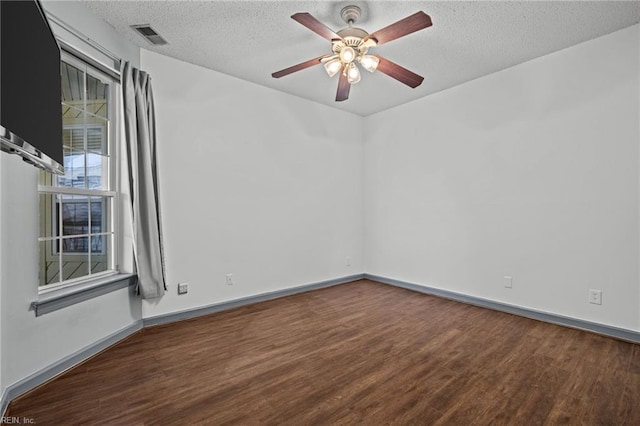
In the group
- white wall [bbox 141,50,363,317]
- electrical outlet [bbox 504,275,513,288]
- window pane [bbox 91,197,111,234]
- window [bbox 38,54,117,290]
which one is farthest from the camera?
electrical outlet [bbox 504,275,513,288]

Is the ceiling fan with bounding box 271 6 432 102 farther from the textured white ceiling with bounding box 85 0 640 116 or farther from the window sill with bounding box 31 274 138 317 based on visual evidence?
the window sill with bounding box 31 274 138 317

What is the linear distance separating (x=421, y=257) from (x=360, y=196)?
1.47m

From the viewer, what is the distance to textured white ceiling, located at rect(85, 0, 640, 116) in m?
2.54

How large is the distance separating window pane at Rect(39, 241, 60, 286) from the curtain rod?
1641mm

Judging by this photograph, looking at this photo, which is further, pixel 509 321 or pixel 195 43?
pixel 509 321

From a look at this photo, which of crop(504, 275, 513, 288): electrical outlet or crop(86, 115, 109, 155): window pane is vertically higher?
crop(86, 115, 109, 155): window pane

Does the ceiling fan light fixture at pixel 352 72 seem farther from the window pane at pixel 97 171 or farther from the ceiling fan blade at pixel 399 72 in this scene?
the window pane at pixel 97 171

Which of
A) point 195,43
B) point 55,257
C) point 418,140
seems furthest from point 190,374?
point 418,140

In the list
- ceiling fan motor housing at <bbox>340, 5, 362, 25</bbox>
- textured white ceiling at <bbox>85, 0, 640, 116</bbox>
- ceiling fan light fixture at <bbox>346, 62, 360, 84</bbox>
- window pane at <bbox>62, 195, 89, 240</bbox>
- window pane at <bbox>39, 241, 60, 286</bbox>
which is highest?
textured white ceiling at <bbox>85, 0, 640, 116</bbox>

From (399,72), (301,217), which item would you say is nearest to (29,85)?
(399,72)

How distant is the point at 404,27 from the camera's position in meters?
2.17

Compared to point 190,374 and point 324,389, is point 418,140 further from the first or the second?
Answer: point 190,374

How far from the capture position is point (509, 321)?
11.1 ft

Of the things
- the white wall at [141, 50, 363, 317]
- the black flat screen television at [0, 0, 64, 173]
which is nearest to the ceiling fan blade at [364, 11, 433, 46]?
the black flat screen television at [0, 0, 64, 173]
